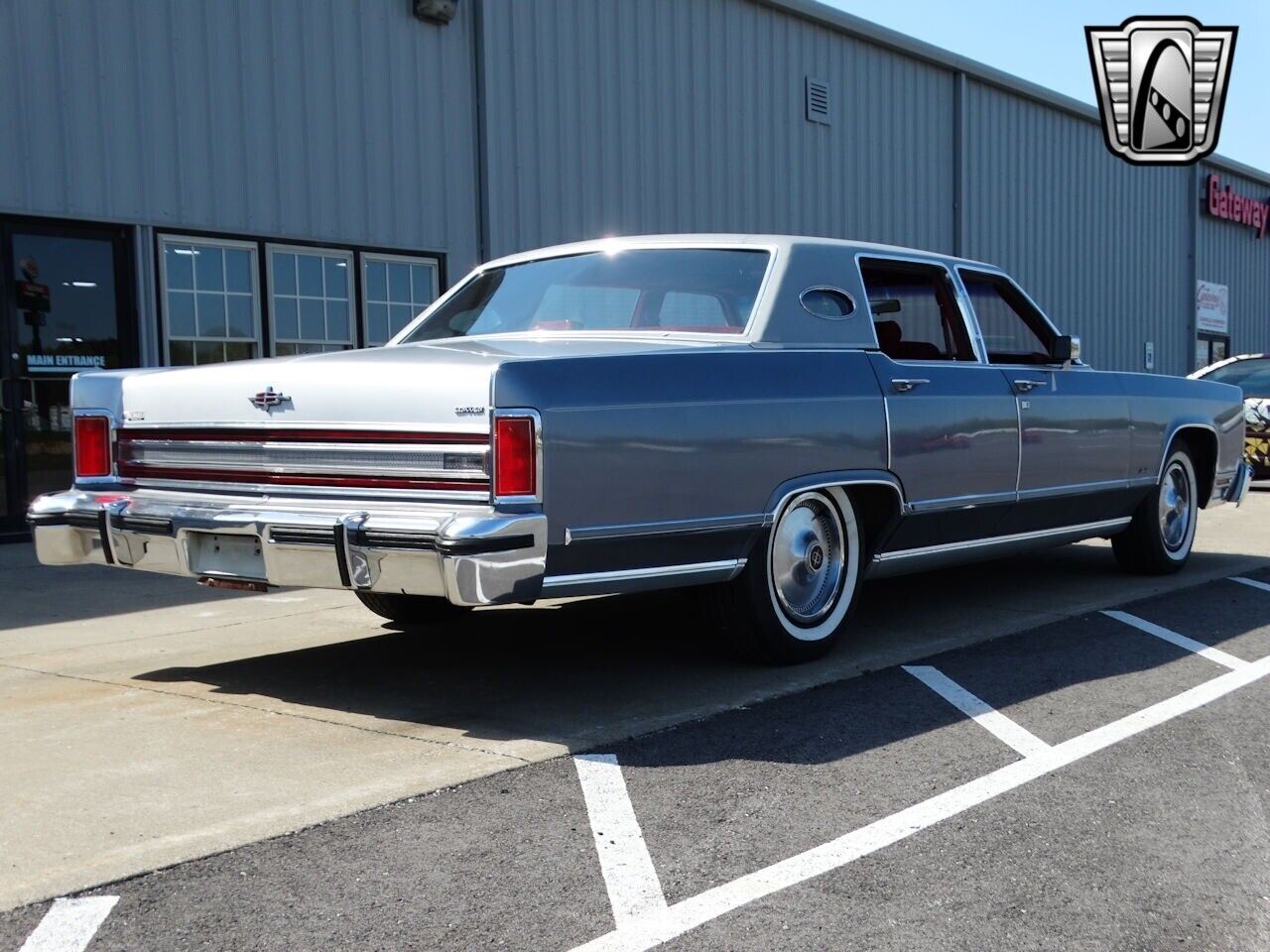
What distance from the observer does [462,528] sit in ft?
12.9

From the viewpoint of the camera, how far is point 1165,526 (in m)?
7.67

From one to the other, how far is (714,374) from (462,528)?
111 cm

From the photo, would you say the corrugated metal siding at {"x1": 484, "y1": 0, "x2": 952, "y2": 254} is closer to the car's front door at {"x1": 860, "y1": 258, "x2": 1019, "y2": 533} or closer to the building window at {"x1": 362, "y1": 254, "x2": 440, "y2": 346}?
the building window at {"x1": 362, "y1": 254, "x2": 440, "y2": 346}

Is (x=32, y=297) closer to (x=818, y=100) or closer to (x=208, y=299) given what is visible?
(x=208, y=299)

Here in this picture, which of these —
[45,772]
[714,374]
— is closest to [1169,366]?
[714,374]

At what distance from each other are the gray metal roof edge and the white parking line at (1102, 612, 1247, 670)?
38.3 ft

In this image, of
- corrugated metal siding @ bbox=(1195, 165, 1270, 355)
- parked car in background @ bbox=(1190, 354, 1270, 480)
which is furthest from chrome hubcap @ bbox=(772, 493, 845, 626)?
corrugated metal siding @ bbox=(1195, 165, 1270, 355)

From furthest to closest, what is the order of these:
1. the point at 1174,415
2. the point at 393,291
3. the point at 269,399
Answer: the point at 393,291, the point at 1174,415, the point at 269,399

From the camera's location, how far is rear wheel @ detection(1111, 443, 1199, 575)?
294 inches

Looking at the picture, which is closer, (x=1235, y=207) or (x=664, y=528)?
(x=664, y=528)

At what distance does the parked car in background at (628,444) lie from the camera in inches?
161

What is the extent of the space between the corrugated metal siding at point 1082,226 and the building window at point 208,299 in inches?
470

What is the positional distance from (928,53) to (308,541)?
16.4m

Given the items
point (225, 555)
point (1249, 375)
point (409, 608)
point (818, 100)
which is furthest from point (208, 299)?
point (1249, 375)
